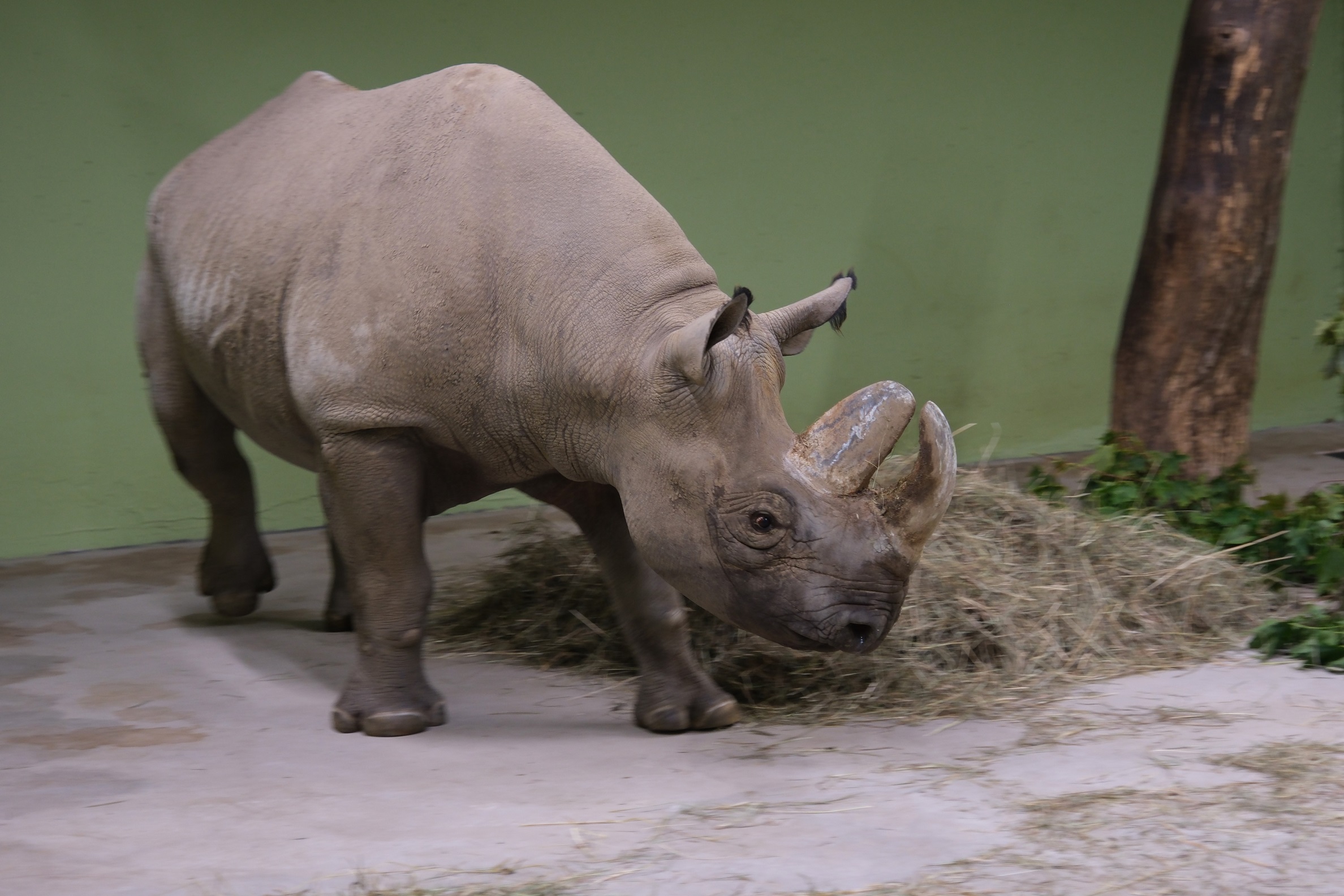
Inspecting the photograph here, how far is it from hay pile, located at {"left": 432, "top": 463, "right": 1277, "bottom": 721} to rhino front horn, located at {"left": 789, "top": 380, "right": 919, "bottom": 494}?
3.11 feet

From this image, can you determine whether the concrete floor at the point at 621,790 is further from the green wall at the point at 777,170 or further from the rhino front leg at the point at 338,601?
the green wall at the point at 777,170

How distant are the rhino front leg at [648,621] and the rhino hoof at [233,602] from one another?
1715 mm

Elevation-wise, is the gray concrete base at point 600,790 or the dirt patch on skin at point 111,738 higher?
the gray concrete base at point 600,790

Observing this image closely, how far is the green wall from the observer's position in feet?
22.5

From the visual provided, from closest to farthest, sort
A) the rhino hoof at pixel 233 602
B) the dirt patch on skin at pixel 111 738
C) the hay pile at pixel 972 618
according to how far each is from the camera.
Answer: the dirt patch on skin at pixel 111 738 → the hay pile at pixel 972 618 → the rhino hoof at pixel 233 602

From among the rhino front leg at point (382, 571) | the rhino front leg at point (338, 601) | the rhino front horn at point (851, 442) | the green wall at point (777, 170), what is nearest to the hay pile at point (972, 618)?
the rhino front leg at point (338, 601)

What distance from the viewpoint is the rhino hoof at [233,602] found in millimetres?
5902

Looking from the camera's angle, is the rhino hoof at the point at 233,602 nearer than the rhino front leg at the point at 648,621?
No

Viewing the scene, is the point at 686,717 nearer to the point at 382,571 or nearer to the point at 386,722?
the point at 386,722

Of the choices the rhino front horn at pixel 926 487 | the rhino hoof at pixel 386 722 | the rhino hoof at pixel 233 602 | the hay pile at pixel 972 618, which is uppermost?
the rhino front horn at pixel 926 487

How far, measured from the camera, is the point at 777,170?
8125mm

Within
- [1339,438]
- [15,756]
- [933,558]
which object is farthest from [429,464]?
[1339,438]

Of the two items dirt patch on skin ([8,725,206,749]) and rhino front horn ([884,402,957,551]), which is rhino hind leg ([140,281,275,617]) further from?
rhino front horn ([884,402,957,551])

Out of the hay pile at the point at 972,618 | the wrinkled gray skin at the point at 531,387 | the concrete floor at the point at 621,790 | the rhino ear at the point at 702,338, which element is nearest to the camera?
the concrete floor at the point at 621,790
